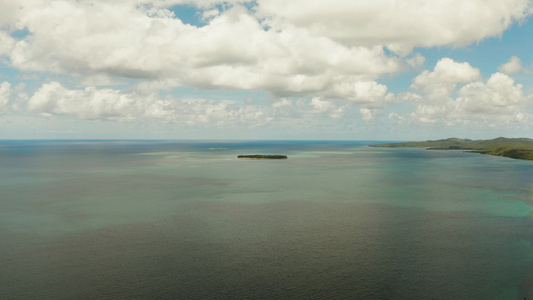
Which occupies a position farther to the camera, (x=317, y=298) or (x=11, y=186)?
(x=11, y=186)

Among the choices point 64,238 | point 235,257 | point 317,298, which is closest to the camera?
point 317,298

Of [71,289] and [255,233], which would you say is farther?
[255,233]

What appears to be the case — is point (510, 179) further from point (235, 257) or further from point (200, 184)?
point (235, 257)

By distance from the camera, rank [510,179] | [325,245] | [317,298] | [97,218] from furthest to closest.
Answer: [510,179]
[97,218]
[325,245]
[317,298]

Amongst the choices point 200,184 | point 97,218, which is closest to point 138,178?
point 200,184

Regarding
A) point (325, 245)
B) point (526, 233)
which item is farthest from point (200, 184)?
point (526, 233)

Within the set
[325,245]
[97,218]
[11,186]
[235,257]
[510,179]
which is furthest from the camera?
[510,179]

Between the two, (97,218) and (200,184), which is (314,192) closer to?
→ (200,184)

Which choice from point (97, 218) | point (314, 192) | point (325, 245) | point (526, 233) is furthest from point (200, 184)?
point (526, 233)

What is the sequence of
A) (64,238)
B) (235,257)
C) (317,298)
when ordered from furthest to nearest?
(64,238)
(235,257)
(317,298)
